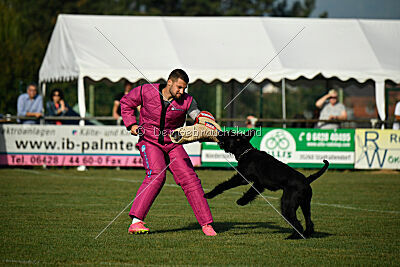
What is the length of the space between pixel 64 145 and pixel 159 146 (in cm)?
1060

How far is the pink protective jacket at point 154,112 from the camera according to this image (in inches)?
308

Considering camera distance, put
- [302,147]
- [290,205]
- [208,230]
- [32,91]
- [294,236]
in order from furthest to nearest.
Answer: [32,91] < [302,147] < [208,230] < [294,236] < [290,205]

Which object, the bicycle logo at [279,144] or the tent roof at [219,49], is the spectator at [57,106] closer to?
the tent roof at [219,49]

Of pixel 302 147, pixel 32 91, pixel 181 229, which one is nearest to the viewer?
pixel 181 229

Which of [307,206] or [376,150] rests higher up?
[376,150]

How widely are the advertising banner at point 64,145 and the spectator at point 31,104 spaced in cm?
91

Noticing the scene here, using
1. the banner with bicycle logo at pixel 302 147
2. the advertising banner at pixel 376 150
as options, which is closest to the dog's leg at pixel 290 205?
the banner with bicycle logo at pixel 302 147

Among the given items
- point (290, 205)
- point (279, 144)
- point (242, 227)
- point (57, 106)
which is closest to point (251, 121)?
point (279, 144)

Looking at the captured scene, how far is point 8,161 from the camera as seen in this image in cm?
1814

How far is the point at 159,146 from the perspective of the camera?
7.93 m

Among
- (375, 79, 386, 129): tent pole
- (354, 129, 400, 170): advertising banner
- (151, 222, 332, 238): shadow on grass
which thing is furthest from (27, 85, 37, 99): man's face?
(151, 222, 332, 238): shadow on grass

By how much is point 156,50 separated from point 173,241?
42.1 ft

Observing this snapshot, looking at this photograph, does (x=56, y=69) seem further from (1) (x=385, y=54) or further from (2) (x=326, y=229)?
(2) (x=326, y=229)

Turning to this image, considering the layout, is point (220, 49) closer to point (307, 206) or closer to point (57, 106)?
point (57, 106)
